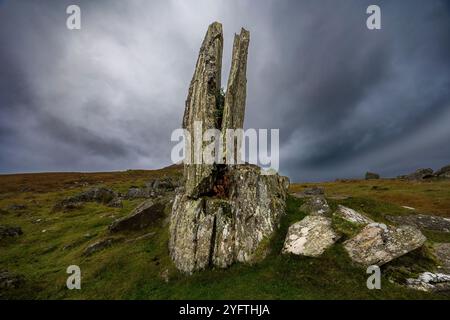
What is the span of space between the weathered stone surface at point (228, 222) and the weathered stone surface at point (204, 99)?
1655 mm

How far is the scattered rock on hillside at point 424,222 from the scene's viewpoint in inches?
1410

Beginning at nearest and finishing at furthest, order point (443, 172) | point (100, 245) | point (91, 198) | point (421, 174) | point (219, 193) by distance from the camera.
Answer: point (219, 193)
point (100, 245)
point (91, 198)
point (443, 172)
point (421, 174)

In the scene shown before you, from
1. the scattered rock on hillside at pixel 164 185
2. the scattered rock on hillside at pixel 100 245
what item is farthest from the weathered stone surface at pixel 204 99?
the scattered rock on hillside at pixel 164 185

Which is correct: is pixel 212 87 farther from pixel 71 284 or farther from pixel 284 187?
pixel 71 284

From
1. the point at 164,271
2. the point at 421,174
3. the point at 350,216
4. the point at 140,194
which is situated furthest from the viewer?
the point at 421,174

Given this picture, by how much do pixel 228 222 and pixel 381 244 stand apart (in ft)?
41.9

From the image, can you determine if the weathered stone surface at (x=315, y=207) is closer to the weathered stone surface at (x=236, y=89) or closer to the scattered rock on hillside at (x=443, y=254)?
the weathered stone surface at (x=236, y=89)

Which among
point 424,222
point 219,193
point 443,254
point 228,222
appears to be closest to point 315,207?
point 228,222

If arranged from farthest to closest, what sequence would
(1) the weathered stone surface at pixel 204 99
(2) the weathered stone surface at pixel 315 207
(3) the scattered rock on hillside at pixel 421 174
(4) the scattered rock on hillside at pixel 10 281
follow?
(3) the scattered rock on hillside at pixel 421 174 < (2) the weathered stone surface at pixel 315 207 < (1) the weathered stone surface at pixel 204 99 < (4) the scattered rock on hillside at pixel 10 281

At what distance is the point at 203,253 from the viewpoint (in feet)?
79.3

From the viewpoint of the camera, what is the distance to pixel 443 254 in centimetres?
2589

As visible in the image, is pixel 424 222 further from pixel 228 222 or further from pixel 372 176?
pixel 372 176

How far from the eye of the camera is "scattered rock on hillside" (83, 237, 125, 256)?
32.8 metres
